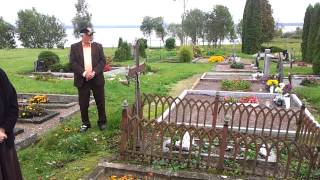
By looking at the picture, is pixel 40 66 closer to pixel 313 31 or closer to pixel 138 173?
pixel 138 173

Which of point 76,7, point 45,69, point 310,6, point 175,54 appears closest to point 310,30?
point 310,6

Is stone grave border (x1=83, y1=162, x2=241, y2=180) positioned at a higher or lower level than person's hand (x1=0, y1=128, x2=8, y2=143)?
lower

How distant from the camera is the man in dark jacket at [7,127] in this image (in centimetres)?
332

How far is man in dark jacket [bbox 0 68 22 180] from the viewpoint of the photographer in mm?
3324

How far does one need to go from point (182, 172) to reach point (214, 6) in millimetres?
38436

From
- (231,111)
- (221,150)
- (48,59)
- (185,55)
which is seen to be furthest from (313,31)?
(221,150)

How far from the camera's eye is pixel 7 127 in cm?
339

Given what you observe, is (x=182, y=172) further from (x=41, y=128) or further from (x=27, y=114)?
(x=27, y=114)

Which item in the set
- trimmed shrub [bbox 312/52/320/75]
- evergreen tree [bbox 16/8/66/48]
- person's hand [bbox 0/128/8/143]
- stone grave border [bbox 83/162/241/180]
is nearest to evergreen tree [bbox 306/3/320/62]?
trimmed shrub [bbox 312/52/320/75]

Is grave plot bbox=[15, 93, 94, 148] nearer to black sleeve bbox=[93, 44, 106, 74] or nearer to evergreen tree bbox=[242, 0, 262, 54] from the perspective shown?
black sleeve bbox=[93, 44, 106, 74]

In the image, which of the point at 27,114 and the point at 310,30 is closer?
the point at 27,114

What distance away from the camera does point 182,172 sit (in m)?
4.52

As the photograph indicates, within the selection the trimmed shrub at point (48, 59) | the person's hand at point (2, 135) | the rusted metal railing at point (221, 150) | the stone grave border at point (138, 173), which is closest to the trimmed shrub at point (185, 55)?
the trimmed shrub at point (48, 59)

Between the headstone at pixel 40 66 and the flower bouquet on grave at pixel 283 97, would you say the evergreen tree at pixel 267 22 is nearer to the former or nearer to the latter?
the headstone at pixel 40 66
